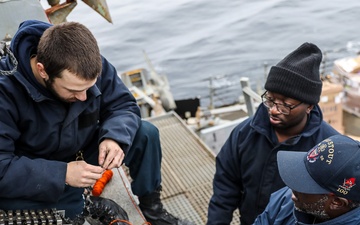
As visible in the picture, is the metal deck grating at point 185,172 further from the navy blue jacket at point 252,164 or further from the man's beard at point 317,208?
the man's beard at point 317,208

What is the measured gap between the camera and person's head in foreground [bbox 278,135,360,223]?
229cm

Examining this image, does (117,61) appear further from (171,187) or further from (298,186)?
(298,186)

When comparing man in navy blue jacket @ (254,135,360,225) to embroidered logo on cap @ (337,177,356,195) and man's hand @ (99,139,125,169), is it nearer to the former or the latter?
embroidered logo on cap @ (337,177,356,195)

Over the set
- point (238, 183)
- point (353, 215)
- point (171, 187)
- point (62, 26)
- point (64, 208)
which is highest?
point (62, 26)

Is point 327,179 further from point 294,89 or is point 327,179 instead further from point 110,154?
point 110,154

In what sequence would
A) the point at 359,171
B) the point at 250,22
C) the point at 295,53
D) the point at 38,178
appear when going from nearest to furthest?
1. the point at 359,171
2. the point at 38,178
3. the point at 295,53
4. the point at 250,22

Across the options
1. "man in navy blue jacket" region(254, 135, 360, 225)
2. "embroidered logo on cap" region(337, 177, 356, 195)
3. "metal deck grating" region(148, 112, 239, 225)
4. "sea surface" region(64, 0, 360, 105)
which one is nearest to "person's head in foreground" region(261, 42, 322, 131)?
"man in navy blue jacket" region(254, 135, 360, 225)

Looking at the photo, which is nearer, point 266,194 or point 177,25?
point 266,194

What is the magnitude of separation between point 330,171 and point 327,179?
0.04 metres

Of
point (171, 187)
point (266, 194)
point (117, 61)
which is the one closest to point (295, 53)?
point (266, 194)

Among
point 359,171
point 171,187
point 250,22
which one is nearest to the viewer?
point 359,171

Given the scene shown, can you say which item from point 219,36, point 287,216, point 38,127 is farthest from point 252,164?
point 219,36

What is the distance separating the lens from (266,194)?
3.48 meters

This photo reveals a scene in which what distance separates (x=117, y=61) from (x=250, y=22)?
8.48 metres
